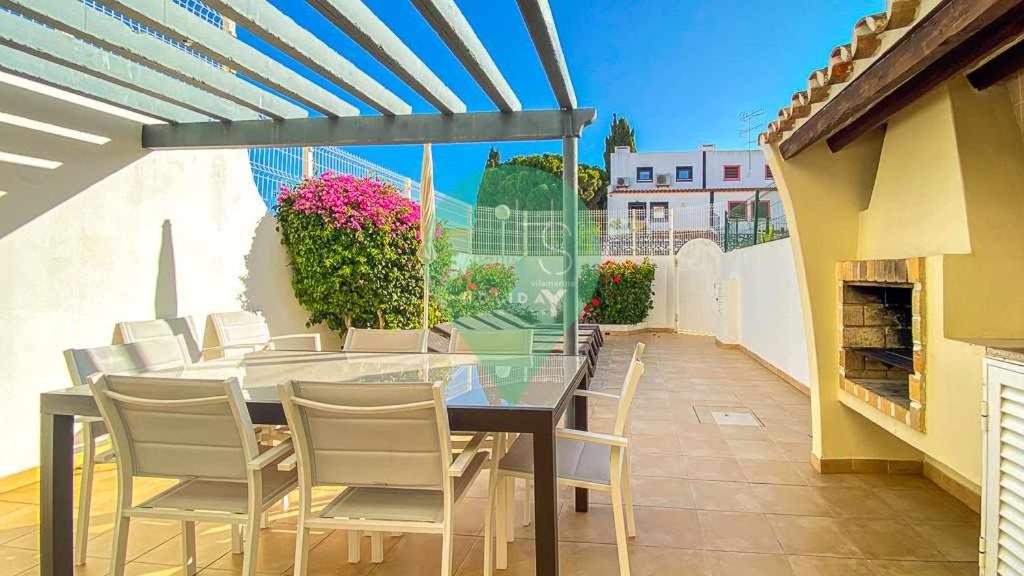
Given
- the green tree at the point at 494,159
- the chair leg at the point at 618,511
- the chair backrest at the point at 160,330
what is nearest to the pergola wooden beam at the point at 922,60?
the chair leg at the point at 618,511

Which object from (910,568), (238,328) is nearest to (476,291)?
(238,328)

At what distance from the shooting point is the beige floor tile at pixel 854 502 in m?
3.24

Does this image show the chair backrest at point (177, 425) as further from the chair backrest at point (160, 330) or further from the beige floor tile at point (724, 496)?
the beige floor tile at point (724, 496)

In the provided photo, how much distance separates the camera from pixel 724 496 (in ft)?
11.6

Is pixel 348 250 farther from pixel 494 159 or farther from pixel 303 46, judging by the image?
pixel 494 159

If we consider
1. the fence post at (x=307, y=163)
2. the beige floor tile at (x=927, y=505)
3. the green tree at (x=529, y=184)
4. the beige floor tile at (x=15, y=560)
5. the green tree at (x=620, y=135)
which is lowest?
the beige floor tile at (x=15, y=560)

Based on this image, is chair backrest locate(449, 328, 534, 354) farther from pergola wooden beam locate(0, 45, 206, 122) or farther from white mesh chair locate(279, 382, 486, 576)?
pergola wooden beam locate(0, 45, 206, 122)

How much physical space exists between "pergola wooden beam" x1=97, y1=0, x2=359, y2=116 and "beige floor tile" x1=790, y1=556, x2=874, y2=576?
3.78 m

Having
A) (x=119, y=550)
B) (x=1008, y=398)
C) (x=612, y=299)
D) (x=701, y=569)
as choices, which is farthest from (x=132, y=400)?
(x=612, y=299)

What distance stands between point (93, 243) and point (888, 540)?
17.1ft

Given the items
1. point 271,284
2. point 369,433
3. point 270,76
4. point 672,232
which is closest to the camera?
point 369,433

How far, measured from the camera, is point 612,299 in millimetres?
13000

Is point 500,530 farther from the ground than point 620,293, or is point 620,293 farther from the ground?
point 620,293

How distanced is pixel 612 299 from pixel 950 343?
1034 centimetres
